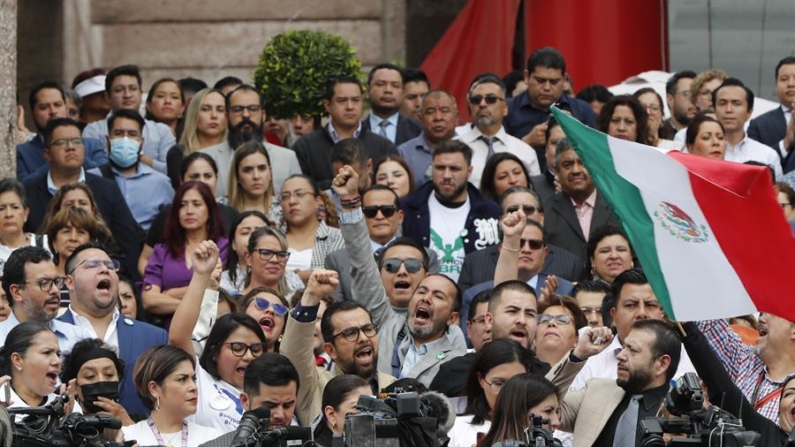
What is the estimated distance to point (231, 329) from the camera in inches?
485

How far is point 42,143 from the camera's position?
16.8 m

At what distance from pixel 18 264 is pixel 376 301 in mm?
2211

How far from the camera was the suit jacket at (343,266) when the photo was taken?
14.2m

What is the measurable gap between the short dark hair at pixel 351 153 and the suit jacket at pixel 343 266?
1.58m

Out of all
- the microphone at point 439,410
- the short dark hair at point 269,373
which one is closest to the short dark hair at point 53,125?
the short dark hair at point 269,373

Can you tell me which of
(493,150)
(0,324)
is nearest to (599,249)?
(493,150)

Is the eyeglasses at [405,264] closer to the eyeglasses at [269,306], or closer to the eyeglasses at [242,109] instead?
the eyeglasses at [269,306]

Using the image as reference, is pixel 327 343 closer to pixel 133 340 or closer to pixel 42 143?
pixel 133 340

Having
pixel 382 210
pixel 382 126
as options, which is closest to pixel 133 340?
pixel 382 210

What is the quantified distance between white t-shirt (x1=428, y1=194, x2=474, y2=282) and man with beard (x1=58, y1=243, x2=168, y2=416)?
275 centimetres

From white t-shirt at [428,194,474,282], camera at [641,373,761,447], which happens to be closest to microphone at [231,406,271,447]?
camera at [641,373,761,447]

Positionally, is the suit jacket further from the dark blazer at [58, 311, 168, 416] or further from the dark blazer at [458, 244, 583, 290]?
the dark blazer at [58, 311, 168, 416]

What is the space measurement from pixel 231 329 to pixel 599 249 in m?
2.99

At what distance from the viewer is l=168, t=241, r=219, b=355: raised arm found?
12.3 m
